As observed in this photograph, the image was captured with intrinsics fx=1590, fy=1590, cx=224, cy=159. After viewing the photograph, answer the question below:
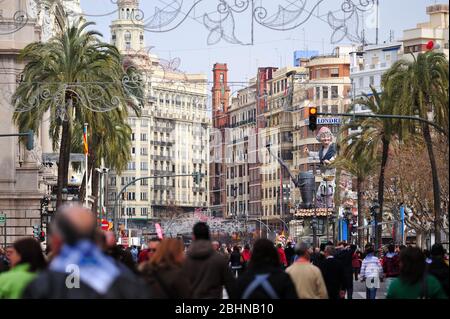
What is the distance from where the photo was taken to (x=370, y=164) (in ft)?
242

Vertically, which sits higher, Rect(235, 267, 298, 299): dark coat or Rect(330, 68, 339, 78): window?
Rect(330, 68, 339, 78): window

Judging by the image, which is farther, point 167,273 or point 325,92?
point 325,92

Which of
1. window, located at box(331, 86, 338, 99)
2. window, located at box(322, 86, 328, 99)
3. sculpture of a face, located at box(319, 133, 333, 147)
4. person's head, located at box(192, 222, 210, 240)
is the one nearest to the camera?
person's head, located at box(192, 222, 210, 240)

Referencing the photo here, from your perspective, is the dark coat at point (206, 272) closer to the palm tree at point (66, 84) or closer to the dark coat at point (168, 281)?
the dark coat at point (168, 281)

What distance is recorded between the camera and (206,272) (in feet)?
52.0

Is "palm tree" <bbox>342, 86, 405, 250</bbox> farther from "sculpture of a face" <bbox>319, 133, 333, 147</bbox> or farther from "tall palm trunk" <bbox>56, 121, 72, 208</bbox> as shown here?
"sculpture of a face" <bbox>319, 133, 333, 147</bbox>

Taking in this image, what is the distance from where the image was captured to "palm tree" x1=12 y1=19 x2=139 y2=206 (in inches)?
2178

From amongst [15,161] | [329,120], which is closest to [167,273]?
[15,161]

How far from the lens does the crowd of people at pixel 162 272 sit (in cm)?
904

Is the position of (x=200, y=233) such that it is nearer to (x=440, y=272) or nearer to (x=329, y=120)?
(x=440, y=272)

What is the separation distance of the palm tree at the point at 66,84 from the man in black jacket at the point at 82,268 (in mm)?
45079

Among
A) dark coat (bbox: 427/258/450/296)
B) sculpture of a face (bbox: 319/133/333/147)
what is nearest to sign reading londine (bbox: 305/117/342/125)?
sculpture of a face (bbox: 319/133/333/147)

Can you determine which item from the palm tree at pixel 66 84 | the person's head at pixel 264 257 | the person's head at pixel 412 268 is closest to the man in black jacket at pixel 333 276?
the person's head at pixel 264 257
